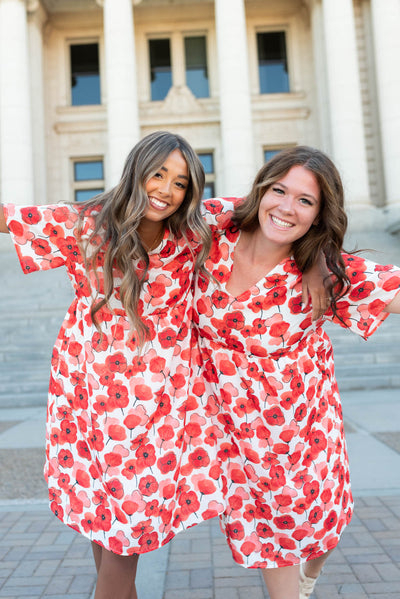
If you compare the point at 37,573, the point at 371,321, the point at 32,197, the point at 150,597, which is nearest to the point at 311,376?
the point at 371,321

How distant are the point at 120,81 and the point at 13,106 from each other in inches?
132

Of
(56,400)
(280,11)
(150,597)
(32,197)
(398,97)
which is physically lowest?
(150,597)

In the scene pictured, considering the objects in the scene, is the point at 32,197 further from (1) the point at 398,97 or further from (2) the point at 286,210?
(2) the point at 286,210

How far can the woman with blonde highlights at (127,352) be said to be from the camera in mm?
1799

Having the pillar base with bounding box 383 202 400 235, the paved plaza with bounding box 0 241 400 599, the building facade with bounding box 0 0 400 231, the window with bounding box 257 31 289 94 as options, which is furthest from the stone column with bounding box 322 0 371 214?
the paved plaza with bounding box 0 241 400 599

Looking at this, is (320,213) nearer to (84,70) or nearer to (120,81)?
(120,81)

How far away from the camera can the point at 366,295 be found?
197 cm

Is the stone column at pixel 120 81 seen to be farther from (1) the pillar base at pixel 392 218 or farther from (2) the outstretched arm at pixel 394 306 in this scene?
(2) the outstretched arm at pixel 394 306

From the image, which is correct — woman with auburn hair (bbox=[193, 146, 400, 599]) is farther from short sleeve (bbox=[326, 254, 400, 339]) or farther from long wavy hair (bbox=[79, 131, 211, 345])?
long wavy hair (bbox=[79, 131, 211, 345])

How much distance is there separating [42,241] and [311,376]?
1.06 meters

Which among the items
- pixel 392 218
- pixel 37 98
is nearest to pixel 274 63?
pixel 392 218

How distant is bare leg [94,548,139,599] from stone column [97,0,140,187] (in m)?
15.6

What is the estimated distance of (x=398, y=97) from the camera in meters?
16.9

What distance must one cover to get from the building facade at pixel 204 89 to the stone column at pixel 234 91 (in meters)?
Result: 0.03
